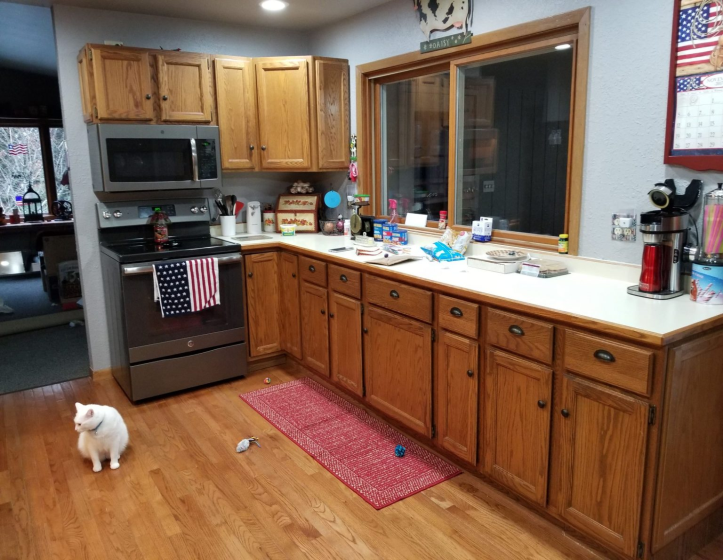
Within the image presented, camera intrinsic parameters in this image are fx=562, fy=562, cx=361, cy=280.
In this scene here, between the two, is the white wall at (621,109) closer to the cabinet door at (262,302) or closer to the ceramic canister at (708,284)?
the ceramic canister at (708,284)

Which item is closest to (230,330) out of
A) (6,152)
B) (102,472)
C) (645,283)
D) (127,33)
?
(102,472)

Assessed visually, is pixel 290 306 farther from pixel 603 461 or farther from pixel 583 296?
pixel 603 461

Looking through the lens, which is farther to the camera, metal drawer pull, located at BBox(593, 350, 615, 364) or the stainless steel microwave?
the stainless steel microwave

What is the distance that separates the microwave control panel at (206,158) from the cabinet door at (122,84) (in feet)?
1.14

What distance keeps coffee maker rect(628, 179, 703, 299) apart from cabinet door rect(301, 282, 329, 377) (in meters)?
1.81

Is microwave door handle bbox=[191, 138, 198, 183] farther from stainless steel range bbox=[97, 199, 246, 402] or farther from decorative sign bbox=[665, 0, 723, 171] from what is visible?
decorative sign bbox=[665, 0, 723, 171]

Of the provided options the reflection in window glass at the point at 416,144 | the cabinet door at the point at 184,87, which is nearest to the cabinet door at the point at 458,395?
the reflection in window glass at the point at 416,144

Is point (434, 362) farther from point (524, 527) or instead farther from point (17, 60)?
point (17, 60)

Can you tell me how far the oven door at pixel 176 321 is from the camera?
10.7 feet

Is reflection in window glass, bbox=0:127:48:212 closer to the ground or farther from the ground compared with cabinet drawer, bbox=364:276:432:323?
farther from the ground

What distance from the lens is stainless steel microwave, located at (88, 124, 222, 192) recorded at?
3.46 m

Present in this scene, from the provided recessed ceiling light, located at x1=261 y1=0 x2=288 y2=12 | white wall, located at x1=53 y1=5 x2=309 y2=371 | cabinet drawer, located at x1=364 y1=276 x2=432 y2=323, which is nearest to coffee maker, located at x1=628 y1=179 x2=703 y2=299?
cabinet drawer, located at x1=364 y1=276 x2=432 y2=323

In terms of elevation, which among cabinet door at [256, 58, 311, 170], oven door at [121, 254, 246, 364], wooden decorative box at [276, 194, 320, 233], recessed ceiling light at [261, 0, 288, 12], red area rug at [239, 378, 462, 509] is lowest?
red area rug at [239, 378, 462, 509]

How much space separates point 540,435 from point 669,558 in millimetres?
570
